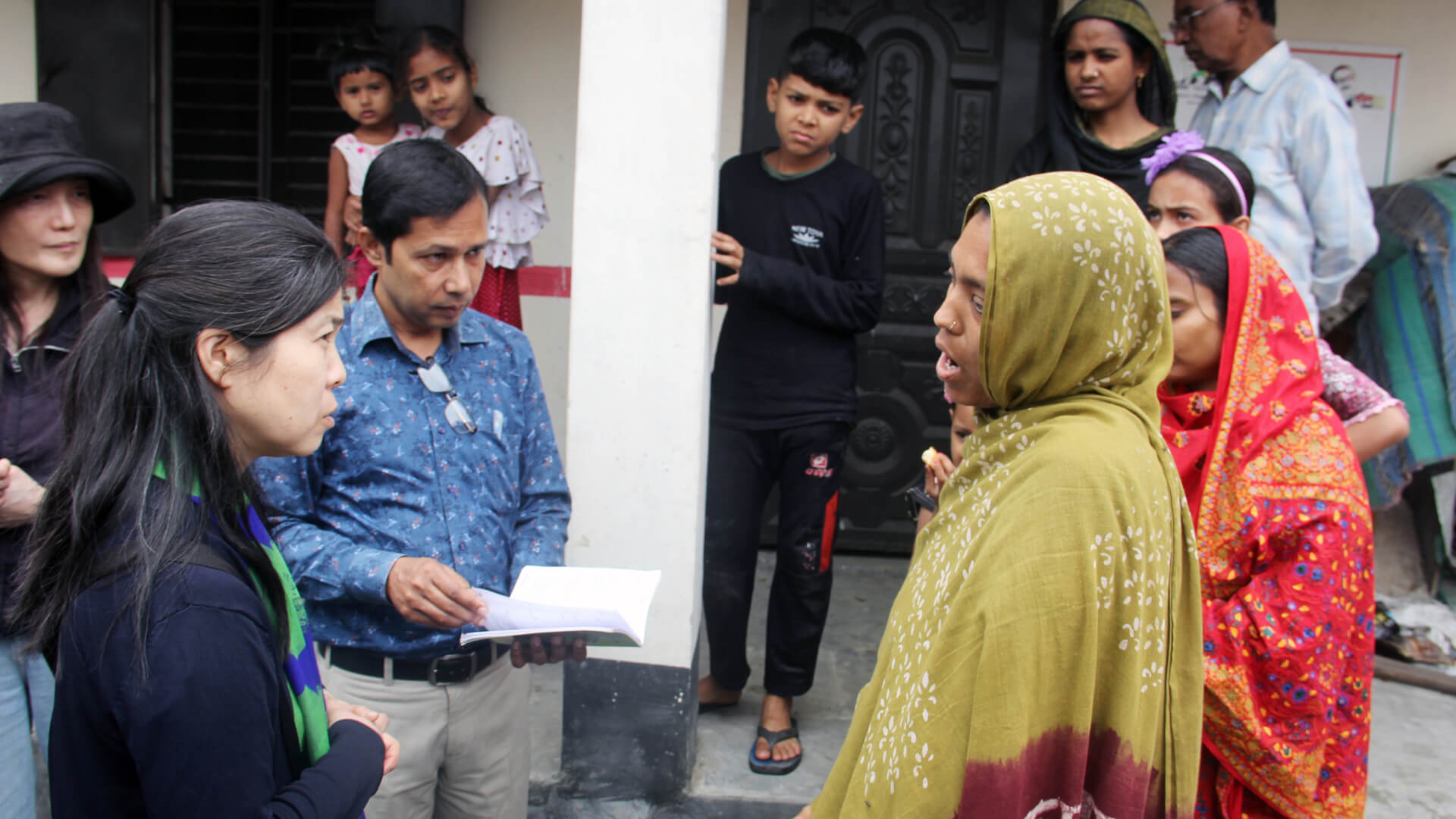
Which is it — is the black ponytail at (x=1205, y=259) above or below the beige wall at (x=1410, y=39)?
below

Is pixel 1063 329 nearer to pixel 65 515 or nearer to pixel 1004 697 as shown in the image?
pixel 1004 697

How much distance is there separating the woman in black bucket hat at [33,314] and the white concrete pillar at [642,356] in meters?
1.18

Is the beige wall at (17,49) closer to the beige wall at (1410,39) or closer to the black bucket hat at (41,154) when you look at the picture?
the black bucket hat at (41,154)

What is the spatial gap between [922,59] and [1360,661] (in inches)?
127

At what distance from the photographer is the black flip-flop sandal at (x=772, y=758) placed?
3.10 metres

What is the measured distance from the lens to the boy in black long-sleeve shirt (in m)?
3.20

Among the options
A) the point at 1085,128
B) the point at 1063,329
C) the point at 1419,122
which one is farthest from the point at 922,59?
the point at 1063,329

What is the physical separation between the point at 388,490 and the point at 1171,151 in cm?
225

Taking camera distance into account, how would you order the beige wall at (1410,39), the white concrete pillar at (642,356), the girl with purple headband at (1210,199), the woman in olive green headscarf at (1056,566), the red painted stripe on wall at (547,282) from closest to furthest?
the woman in olive green headscarf at (1056,566) < the girl with purple headband at (1210,199) < the white concrete pillar at (642,356) < the beige wall at (1410,39) < the red painted stripe on wall at (547,282)

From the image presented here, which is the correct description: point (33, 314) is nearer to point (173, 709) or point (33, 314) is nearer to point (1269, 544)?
point (173, 709)

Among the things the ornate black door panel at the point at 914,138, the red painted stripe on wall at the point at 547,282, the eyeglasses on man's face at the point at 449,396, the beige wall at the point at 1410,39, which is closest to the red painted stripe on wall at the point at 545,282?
the red painted stripe on wall at the point at 547,282

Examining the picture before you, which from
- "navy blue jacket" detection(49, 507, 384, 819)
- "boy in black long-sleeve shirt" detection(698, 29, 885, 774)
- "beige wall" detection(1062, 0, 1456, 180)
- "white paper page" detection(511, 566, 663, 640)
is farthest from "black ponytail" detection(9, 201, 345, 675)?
"beige wall" detection(1062, 0, 1456, 180)

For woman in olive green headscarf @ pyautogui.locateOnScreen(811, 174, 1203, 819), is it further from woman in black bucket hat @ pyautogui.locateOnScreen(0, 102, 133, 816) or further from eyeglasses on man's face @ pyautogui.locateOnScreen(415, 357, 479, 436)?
woman in black bucket hat @ pyautogui.locateOnScreen(0, 102, 133, 816)

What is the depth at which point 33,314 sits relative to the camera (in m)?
2.19
